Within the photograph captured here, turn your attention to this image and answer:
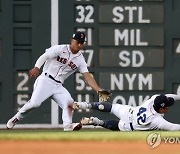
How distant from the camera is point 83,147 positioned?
6.00m

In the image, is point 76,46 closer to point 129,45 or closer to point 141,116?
point 141,116

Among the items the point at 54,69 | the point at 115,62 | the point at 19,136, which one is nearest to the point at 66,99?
the point at 54,69

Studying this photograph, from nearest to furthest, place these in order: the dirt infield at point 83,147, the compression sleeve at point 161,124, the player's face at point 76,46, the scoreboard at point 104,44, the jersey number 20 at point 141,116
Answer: the dirt infield at point 83,147 → the compression sleeve at point 161,124 → the jersey number 20 at point 141,116 → the player's face at point 76,46 → the scoreboard at point 104,44

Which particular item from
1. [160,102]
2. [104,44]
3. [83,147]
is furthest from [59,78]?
[83,147]

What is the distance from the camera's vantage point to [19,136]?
6.09 meters

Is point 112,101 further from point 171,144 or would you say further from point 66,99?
→ point 171,144

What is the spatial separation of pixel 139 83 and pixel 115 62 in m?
0.48

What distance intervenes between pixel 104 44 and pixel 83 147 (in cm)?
510

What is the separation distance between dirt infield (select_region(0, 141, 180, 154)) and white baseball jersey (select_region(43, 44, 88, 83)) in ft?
10.4

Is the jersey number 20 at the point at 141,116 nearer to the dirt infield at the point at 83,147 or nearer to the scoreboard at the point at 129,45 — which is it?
the scoreboard at the point at 129,45

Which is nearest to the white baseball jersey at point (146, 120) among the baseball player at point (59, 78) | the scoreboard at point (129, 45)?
the baseball player at point (59, 78)

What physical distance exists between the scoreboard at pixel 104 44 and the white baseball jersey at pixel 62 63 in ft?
5.72

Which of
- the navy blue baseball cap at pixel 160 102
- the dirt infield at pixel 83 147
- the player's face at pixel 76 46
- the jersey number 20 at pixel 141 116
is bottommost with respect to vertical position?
the jersey number 20 at pixel 141 116

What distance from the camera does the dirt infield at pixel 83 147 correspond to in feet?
19.4
